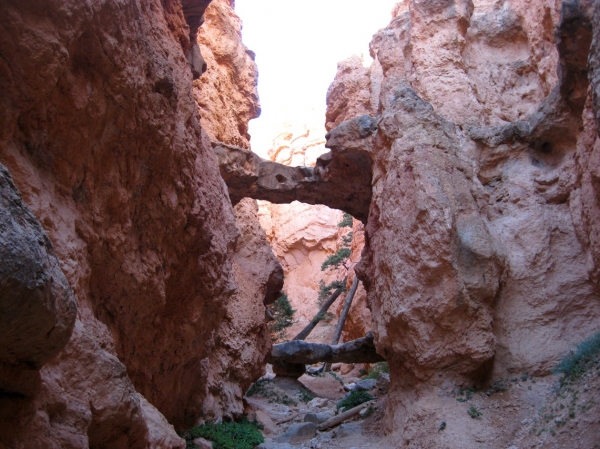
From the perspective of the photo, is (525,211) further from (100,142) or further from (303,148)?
(303,148)

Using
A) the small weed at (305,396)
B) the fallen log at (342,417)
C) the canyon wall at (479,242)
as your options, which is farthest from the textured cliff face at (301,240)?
the canyon wall at (479,242)

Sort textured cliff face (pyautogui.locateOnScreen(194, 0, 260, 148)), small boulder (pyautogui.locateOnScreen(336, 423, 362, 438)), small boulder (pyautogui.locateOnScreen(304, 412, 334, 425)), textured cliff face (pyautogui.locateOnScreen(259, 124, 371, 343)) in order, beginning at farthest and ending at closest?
textured cliff face (pyautogui.locateOnScreen(259, 124, 371, 343))
textured cliff face (pyautogui.locateOnScreen(194, 0, 260, 148))
small boulder (pyautogui.locateOnScreen(304, 412, 334, 425))
small boulder (pyautogui.locateOnScreen(336, 423, 362, 438))

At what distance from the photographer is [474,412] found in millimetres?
8383

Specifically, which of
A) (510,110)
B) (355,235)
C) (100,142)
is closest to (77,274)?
(100,142)

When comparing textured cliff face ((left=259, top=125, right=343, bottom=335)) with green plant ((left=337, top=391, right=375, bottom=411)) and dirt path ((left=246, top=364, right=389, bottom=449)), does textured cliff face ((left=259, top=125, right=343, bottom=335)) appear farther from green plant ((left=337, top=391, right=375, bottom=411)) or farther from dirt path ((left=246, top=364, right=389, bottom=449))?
green plant ((left=337, top=391, right=375, bottom=411))

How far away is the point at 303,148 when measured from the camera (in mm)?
44156

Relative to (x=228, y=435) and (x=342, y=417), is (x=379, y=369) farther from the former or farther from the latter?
(x=228, y=435)

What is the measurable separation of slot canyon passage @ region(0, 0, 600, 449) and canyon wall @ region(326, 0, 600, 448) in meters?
0.04

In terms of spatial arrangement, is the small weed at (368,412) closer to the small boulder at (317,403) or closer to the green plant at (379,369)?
the small boulder at (317,403)

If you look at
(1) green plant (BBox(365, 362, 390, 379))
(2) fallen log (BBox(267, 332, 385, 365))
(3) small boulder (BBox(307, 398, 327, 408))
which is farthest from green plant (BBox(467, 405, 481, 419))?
(1) green plant (BBox(365, 362, 390, 379))

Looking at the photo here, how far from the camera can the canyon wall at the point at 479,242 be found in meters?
8.82

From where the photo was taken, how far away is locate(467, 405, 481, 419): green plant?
8312mm

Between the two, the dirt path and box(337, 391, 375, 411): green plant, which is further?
box(337, 391, 375, 411): green plant

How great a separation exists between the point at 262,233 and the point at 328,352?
14.8ft
